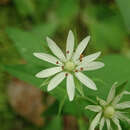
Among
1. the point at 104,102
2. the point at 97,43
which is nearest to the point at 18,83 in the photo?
the point at 97,43

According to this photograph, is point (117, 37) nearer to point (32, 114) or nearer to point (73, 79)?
point (32, 114)

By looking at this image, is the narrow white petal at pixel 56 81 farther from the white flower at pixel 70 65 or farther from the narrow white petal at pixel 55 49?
the narrow white petal at pixel 55 49

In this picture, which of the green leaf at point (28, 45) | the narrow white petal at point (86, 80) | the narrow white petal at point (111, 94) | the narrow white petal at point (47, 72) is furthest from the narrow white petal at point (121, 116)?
the green leaf at point (28, 45)

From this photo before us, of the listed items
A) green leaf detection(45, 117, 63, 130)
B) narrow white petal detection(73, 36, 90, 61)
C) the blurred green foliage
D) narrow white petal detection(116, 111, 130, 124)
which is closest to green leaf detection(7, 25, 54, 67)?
the blurred green foliage

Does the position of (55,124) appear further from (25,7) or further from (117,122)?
(25,7)

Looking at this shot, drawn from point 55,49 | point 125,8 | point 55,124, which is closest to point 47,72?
point 55,49

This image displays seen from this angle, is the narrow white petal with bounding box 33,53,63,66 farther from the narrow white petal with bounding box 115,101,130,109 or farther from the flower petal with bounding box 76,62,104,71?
the narrow white petal with bounding box 115,101,130,109
